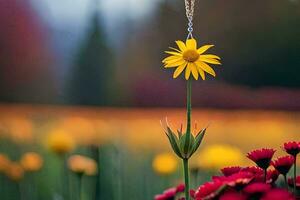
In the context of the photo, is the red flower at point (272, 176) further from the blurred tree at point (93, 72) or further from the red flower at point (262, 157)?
the blurred tree at point (93, 72)

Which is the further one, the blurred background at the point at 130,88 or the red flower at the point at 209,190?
the blurred background at the point at 130,88

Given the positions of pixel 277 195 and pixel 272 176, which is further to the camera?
pixel 272 176

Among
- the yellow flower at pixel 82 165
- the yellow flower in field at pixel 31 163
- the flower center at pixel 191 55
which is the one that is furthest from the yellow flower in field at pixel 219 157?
the flower center at pixel 191 55

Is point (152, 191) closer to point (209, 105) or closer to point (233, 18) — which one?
point (209, 105)

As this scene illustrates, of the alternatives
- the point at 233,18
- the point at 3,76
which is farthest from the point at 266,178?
the point at 3,76

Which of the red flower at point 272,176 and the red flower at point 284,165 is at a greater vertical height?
the red flower at point 284,165

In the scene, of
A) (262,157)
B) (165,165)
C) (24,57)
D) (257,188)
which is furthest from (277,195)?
(24,57)

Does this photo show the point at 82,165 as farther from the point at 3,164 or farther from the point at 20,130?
the point at 20,130
